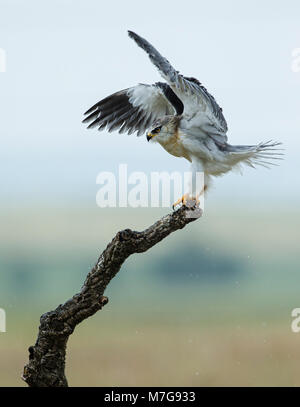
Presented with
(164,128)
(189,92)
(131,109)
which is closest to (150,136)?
(164,128)

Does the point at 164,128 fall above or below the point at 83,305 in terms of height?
above

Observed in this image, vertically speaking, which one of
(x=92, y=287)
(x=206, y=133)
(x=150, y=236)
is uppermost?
(x=206, y=133)

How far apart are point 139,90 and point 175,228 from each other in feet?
8.99

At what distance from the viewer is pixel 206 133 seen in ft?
21.1

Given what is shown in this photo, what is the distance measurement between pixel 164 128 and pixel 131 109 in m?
1.37

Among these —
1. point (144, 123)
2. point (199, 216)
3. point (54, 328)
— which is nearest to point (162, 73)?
point (199, 216)

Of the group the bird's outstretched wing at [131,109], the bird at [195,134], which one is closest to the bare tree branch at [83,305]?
the bird at [195,134]

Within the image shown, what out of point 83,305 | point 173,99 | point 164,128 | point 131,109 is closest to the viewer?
point 83,305

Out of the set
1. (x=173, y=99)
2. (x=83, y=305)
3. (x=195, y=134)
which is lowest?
(x=83, y=305)

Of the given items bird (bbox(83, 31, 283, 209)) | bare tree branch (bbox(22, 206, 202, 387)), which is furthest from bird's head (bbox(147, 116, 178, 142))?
bare tree branch (bbox(22, 206, 202, 387))

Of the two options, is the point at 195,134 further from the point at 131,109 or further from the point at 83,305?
the point at 83,305

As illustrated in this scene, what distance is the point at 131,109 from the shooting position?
25.0ft

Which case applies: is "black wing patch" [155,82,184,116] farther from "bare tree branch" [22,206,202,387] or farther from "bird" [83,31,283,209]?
"bare tree branch" [22,206,202,387]
